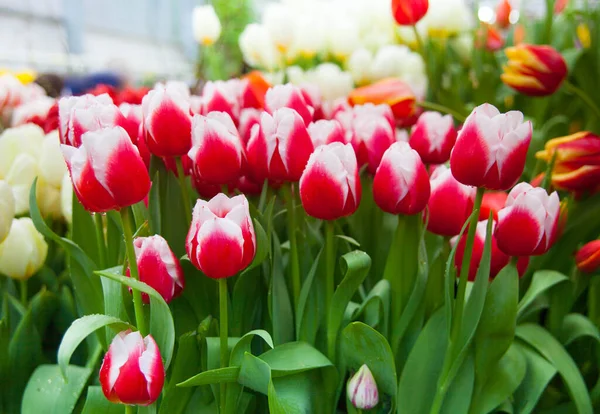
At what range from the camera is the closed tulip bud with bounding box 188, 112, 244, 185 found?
0.40 meters

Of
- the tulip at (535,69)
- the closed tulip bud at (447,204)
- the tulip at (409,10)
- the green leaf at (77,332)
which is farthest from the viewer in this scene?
the tulip at (409,10)

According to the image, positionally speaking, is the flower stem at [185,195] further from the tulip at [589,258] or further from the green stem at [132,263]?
the tulip at [589,258]

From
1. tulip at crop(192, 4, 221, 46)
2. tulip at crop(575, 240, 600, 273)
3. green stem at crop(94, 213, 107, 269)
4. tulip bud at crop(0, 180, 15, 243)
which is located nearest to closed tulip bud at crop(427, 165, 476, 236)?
tulip at crop(575, 240, 600, 273)

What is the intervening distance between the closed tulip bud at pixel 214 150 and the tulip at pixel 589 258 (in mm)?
334

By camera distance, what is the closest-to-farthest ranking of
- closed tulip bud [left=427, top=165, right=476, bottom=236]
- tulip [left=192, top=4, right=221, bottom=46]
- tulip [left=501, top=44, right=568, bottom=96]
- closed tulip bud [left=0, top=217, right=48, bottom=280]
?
1. closed tulip bud [left=427, top=165, right=476, bottom=236]
2. closed tulip bud [left=0, top=217, right=48, bottom=280]
3. tulip [left=501, top=44, right=568, bottom=96]
4. tulip [left=192, top=4, right=221, bottom=46]

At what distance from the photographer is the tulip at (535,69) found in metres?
0.70

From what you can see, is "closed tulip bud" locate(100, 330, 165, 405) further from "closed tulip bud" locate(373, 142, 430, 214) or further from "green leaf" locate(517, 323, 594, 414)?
"green leaf" locate(517, 323, 594, 414)

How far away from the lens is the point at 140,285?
14.2 inches

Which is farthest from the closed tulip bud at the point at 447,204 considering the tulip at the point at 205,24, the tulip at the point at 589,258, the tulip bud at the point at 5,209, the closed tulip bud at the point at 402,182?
the tulip at the point at 205,24

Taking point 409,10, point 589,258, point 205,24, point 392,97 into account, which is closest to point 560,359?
point 589,258

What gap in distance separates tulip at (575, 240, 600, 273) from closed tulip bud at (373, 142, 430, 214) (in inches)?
8.1

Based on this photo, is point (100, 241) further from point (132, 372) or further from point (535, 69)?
point (535, 69)

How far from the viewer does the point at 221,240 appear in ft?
1.17

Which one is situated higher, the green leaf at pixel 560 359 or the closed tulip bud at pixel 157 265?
the closed tulip bud at pixel 157 265
